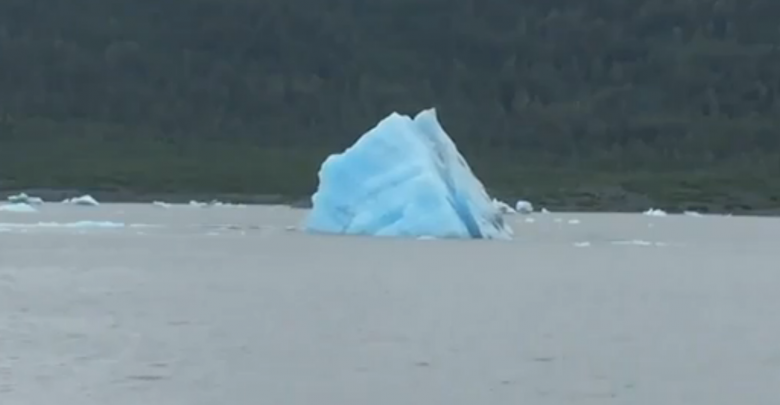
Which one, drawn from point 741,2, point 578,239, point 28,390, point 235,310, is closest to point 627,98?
point 741,2

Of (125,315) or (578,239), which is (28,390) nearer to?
(125,315)

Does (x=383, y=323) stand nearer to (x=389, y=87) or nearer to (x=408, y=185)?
(x=408, y=185)

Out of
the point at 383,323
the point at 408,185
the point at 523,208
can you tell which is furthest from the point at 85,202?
the point at 383,323

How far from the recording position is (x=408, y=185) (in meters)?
56.1

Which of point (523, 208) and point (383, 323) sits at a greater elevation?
point (523, 208)

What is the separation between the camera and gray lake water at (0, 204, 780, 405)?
86.5 feet

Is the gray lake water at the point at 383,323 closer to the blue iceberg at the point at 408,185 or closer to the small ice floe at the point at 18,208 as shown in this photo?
the blue iceberg at the point at 408,185

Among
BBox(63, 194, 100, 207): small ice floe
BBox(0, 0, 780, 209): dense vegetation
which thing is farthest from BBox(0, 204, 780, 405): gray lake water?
BBox(0, 0, 780, 209): dense vegetation

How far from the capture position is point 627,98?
169125 mm

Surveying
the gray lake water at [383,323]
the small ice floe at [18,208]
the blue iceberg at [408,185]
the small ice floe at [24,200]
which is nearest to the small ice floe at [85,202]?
the small ice floe at [24,200]

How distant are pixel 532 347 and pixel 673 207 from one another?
3749 inches

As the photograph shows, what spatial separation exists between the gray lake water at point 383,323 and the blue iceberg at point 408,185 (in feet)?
3.62

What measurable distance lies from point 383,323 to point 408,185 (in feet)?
68.5

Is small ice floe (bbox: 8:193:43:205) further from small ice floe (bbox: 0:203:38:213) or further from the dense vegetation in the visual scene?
the dense vegetation
